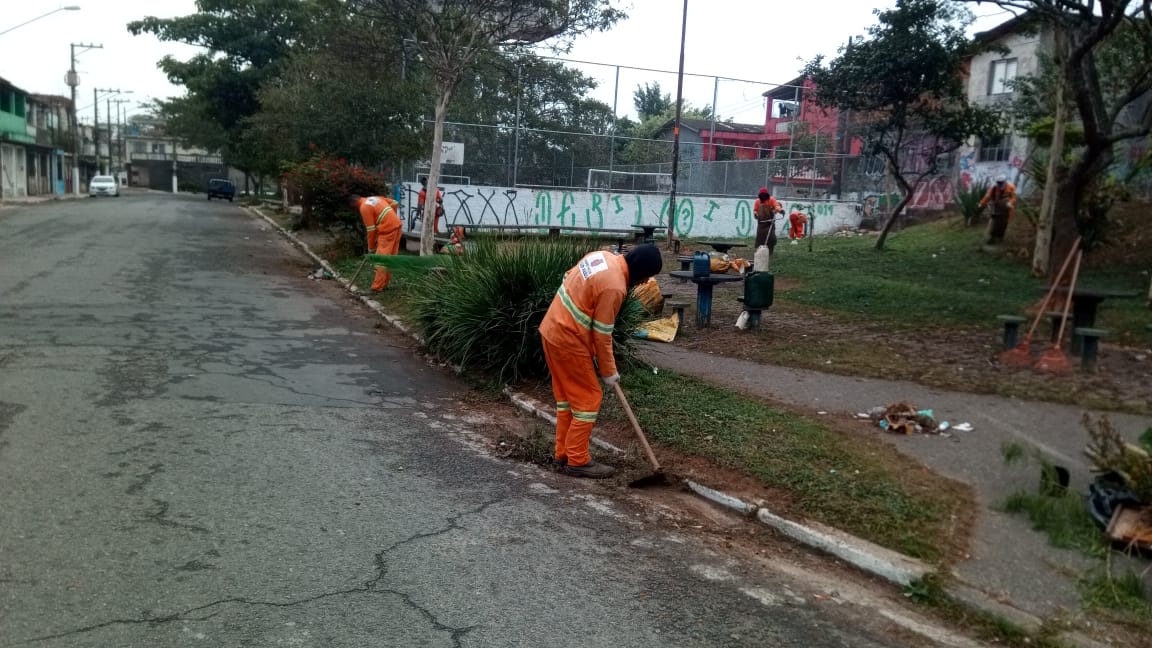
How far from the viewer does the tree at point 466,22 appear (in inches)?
581

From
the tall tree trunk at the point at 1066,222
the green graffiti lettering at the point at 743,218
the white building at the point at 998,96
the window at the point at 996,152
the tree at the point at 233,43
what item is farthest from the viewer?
the tree at the point at 233,43

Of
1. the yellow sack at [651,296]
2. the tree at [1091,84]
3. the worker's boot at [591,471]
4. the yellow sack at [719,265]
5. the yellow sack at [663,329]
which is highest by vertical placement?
the tree at [1091,84]

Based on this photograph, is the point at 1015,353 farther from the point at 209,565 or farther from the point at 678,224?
the point at 678,224

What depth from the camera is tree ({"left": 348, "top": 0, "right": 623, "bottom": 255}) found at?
48.4ft

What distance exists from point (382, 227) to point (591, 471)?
9.73 metres

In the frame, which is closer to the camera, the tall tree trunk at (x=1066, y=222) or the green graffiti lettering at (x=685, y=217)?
the tall tree trunk at (x=1066, y=222)

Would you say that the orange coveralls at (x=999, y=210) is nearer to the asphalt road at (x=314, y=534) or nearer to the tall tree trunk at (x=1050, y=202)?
the tall tree trunk at (x=1050, y=202)

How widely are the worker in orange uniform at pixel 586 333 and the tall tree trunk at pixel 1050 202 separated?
1066 cm

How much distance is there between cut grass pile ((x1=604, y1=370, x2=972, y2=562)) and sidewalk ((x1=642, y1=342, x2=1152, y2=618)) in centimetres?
20

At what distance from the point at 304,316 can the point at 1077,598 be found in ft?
33.6

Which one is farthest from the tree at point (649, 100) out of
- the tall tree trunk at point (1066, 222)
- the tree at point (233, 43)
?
the tall tree trunk at point (1066, 222)

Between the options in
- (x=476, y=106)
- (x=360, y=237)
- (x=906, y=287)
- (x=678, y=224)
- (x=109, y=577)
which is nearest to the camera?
(x=109, y=577)

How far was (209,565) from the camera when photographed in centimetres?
421

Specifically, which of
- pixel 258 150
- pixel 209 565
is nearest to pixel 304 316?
pixel 209 565
